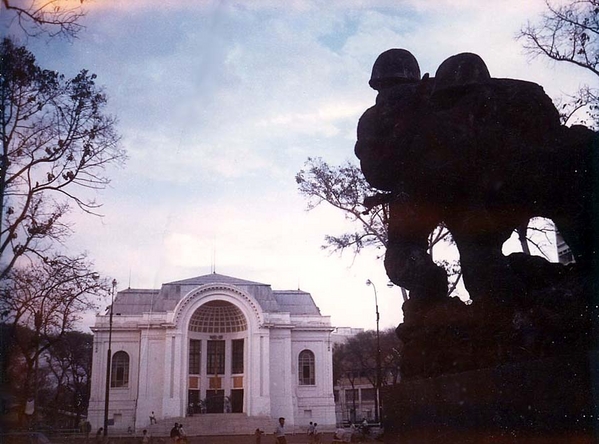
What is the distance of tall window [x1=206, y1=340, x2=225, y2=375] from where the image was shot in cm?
4312

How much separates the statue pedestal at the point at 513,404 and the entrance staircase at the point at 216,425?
113 ft

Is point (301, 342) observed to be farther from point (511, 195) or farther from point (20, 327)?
point (511, 195)

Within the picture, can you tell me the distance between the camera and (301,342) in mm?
44031

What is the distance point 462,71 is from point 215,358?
41359 mm

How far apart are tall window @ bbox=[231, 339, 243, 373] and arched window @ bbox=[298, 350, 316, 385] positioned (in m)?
4.27

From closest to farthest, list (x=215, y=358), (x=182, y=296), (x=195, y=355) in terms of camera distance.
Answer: (x=182, y=296)
(x=195, y=355)
(x=215, y=358)

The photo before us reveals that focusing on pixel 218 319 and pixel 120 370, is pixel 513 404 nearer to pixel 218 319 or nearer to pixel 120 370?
pixel 120 370

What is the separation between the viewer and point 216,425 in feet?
121

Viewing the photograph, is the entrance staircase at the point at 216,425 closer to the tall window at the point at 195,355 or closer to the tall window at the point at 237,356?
the tall window at the point at 195,355

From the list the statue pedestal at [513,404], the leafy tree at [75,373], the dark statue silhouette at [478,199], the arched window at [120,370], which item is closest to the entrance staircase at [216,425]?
the arched window at [120,370]

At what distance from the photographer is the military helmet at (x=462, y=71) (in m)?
4.22

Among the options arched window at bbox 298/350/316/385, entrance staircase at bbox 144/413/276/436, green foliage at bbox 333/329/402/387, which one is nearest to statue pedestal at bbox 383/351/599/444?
entrance staircase at bbox 144/413/276/436

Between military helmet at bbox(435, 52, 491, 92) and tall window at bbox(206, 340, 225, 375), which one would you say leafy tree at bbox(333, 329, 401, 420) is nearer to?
tall window at bbox(206, 340, 225, 375)

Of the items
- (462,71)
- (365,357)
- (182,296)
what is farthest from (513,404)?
(365,357)
